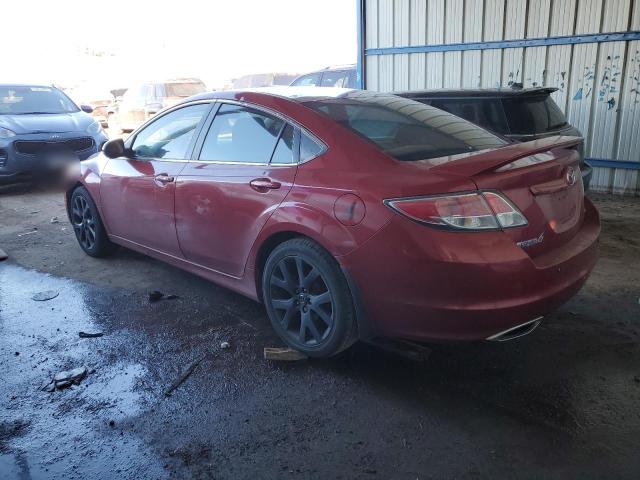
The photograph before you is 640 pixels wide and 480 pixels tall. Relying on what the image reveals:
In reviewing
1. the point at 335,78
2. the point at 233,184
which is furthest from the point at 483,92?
the point at 335,78

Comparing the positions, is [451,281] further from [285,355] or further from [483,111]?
[483,111]

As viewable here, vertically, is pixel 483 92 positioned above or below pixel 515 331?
above

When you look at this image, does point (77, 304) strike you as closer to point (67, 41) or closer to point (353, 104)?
point (353, 104)

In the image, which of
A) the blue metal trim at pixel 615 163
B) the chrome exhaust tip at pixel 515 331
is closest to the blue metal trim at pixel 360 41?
the blue metal trim at pixel 615 163

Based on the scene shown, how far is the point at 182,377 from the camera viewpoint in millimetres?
3246

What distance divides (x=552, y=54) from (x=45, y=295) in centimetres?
737

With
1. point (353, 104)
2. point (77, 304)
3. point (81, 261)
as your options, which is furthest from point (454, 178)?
point (81, 261)

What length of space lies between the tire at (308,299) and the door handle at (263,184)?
0.35m

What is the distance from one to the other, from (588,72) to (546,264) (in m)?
6.26

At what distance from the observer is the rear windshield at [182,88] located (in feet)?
51.6

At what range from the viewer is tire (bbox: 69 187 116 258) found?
5.25m

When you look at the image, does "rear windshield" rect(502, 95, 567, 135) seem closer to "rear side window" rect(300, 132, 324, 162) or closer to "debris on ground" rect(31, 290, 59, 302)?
"rear side window" rect(300, 132, 324, 162)

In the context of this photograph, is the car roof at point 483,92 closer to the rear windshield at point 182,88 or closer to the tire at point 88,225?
the tire at point 88,225

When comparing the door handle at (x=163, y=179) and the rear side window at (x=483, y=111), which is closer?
the door handle at (x=163, y=179)
